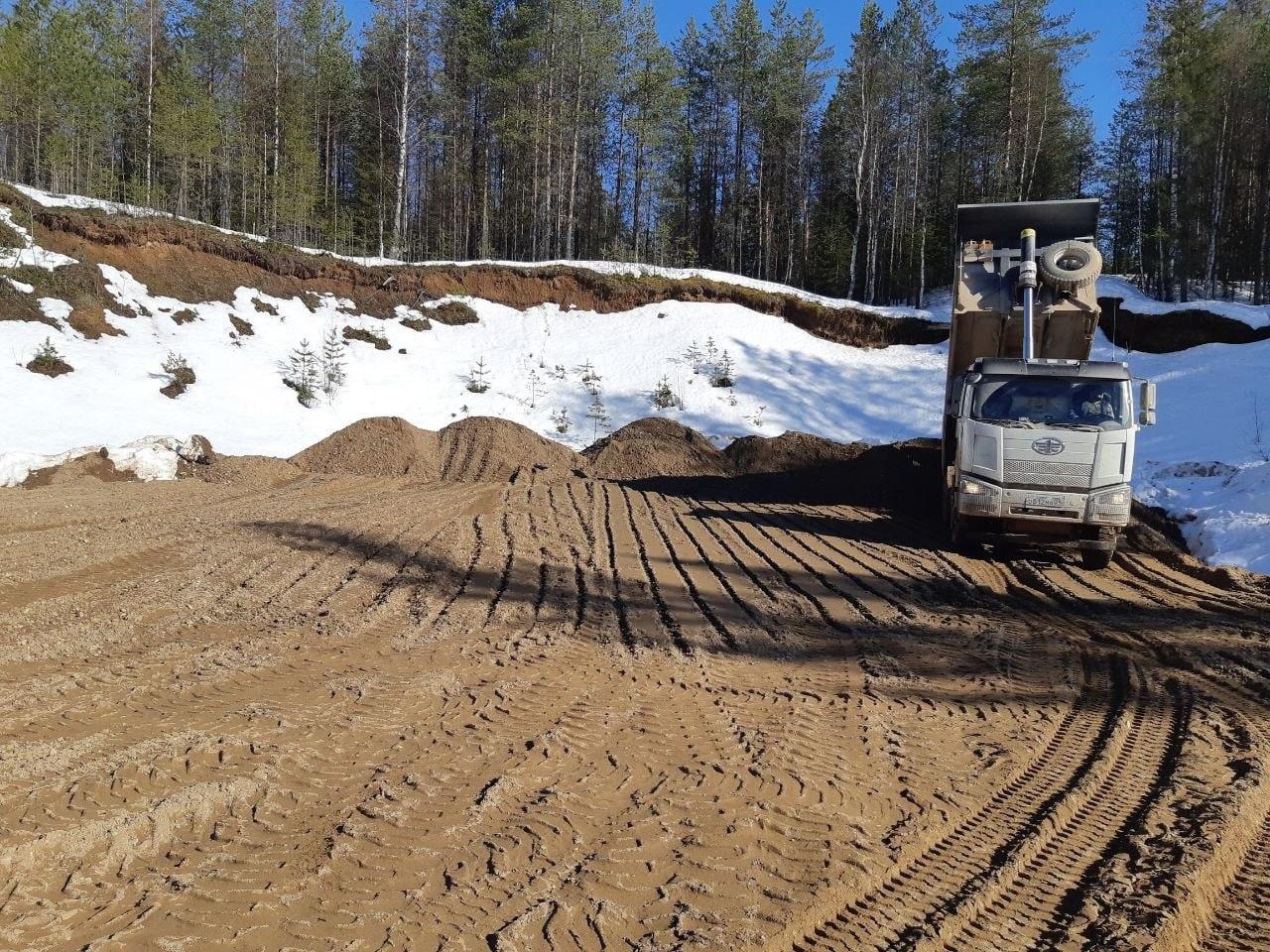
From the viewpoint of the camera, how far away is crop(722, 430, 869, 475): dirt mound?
1609 cm

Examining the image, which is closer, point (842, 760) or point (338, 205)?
point (842, 760)

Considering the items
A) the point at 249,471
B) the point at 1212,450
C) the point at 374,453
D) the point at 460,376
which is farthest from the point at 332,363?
the point at 1212,450

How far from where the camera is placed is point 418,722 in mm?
4477

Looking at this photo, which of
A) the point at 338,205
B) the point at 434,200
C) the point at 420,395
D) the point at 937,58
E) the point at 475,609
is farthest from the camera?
the point at 434,200

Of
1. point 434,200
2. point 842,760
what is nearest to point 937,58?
point 434,200

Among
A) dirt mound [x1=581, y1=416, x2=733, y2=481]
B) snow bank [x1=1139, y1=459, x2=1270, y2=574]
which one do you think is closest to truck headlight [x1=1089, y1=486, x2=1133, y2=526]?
snow bank [x1=1139, y1=459, x2=1270, y2=574]

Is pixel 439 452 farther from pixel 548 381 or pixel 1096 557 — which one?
pixel 1096 557

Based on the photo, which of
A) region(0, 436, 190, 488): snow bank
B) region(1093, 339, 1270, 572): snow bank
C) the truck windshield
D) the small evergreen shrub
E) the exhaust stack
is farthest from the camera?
the small evergreen shrub

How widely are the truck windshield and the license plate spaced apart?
890 mm

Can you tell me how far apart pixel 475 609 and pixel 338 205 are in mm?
36979

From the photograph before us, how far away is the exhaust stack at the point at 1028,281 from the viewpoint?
10.4 meters

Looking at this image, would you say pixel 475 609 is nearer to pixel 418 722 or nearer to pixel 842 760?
pixel 418 722

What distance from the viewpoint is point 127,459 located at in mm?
13383

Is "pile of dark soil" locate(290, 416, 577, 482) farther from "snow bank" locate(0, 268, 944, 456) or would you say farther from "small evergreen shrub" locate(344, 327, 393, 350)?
"small evergreen shrub" locate(344, 327, 393, 350)
